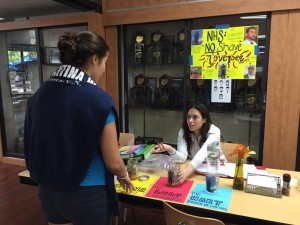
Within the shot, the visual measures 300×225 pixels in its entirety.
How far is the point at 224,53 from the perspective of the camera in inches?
106

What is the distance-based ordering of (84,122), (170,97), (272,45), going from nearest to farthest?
(84,122)
(272,45)
(170,97)

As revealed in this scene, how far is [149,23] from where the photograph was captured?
9.61 ft

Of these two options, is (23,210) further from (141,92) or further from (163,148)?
(141,92)

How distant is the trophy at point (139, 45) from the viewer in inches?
123

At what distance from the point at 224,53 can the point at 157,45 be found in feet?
2.72

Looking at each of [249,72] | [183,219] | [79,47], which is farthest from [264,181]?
[249,72]

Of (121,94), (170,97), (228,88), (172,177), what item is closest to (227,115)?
(228,88)

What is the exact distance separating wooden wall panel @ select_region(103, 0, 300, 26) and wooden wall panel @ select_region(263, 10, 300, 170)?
0.12 m

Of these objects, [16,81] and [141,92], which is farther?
[16,81]

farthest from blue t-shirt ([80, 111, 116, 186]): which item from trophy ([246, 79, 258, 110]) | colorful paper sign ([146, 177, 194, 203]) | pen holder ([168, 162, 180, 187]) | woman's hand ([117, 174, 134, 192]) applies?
trophy ([246, 79, 258, 110])

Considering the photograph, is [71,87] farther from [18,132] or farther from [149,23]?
[18,132]

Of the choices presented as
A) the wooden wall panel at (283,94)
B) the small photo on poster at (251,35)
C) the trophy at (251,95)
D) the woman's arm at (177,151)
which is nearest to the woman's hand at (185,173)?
the woman's arm at (177,151)

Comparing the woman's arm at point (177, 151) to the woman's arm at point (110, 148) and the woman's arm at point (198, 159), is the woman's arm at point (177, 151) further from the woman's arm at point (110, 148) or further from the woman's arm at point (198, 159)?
the woman's arm at point (110, 148)

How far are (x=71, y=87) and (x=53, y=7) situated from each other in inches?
123
